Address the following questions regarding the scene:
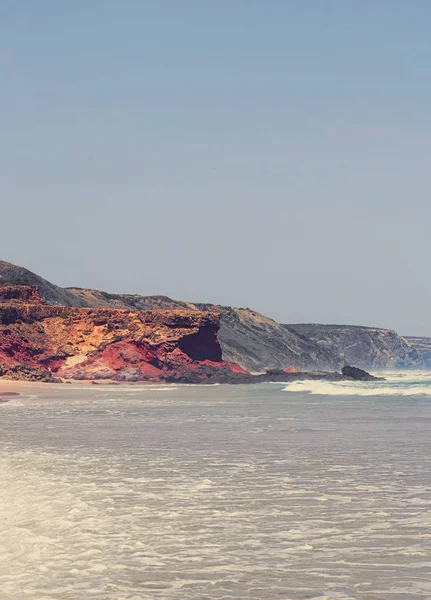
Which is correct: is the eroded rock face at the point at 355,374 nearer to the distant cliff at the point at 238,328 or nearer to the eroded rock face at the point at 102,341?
the eroded rock face at the point at 102,341

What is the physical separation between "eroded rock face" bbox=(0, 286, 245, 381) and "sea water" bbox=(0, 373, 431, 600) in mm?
57716

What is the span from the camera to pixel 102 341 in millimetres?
88438

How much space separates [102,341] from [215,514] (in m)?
75.8

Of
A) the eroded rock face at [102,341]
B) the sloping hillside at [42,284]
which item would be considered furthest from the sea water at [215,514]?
the sloping hillside at [42,284]

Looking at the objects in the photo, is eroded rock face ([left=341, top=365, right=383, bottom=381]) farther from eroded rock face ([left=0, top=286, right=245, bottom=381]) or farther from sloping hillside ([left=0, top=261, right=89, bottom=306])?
sloping hillside ([left=0, top=261, right=89, bottom=306])

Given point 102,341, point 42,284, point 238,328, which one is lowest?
point 102,341

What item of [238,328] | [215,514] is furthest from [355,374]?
[215,514]

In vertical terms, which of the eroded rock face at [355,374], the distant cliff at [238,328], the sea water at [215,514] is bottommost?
the sea water at [215,514]

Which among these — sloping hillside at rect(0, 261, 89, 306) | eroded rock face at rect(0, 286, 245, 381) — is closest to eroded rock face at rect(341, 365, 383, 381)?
eroded rock face at rect(0, 286, 245, 381)

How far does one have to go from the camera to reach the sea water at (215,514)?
955 centimetres

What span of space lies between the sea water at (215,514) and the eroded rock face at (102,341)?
189 ft

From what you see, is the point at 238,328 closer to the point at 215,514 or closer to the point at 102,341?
the point at 102,341

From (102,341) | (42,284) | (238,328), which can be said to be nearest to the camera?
(102,341)

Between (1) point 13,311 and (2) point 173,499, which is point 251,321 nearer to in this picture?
(1) point 13,311
